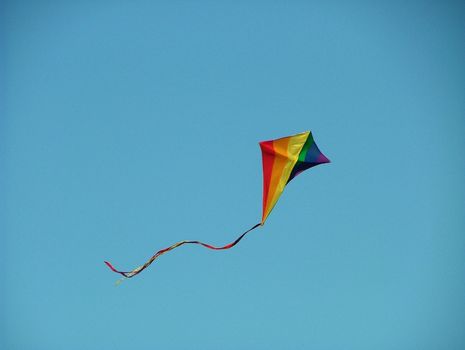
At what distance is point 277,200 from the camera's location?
16.2 metres

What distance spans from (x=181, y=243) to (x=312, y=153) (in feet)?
16.0

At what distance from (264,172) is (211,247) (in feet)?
12.2

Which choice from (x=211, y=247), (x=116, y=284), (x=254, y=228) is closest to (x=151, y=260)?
(x=116, y=284)

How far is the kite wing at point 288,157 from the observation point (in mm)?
16750

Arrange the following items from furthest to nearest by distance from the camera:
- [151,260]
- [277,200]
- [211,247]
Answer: [277,200] → [151,260] → [211,247]

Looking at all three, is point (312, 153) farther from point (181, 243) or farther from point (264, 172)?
point (181, 243)

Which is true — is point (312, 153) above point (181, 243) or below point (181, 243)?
above

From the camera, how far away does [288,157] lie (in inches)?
663

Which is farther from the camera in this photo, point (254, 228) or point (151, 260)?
point (151, 260)

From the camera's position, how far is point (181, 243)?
14547 millimetres

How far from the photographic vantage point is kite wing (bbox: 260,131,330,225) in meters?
16.8

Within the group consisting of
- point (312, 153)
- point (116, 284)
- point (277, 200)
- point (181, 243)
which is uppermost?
point (312, 153)

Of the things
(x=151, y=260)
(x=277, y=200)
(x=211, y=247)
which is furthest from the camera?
(x=277, y=200)

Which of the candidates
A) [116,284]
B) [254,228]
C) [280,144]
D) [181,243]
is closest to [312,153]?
[280,144]
